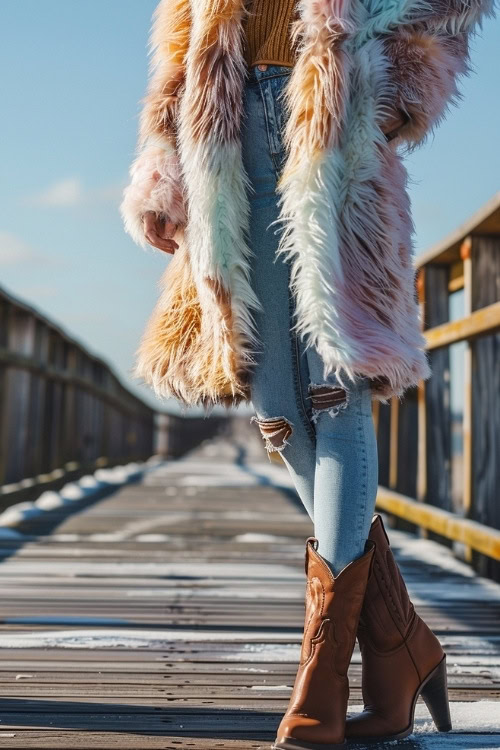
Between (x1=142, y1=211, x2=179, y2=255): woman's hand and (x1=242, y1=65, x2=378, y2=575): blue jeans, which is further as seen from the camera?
(x1=142, y1=211, x2=179, y2=255): woman's hand

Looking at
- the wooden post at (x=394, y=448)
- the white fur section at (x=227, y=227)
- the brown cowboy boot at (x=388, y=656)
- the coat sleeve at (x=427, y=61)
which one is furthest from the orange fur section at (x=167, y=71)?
the wooden post at (x=394, y=448)

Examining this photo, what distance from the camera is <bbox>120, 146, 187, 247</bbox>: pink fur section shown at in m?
1.92

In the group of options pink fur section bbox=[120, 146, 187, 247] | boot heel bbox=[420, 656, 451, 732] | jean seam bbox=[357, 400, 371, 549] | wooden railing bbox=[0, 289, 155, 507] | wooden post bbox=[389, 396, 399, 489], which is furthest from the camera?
wooden railing bbox=[0, 289, 155, 507]

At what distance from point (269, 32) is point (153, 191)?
1.19 feet

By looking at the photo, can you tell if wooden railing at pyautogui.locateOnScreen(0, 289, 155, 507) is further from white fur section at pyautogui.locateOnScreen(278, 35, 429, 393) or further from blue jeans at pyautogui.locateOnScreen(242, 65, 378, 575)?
white fur section at pyautogui.locateOnScreen(278, 35, 429, 393)

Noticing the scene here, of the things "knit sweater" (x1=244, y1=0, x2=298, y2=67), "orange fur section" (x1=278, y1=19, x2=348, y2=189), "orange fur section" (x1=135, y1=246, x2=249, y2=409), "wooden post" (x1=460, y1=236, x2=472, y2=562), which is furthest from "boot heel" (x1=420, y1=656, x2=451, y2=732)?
"wooden post" (x1=460, y1=236, x2=472, y2=562)

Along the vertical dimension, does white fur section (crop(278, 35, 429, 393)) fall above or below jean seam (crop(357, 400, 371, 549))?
above

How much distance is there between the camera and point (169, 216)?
194 cm

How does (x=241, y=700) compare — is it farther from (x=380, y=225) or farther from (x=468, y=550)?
(x=468, y=550)

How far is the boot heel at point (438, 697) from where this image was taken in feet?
5.76

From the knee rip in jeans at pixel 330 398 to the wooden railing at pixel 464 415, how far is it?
1506 mm

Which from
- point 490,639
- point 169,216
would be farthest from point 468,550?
point 169,216

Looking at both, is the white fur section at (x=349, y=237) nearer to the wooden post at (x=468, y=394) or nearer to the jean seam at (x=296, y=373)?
the jean seam at (x=296, y=373)

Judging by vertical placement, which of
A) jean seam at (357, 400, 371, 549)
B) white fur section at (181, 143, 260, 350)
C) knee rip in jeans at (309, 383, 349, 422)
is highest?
white fur section at (181, 143, 260, 350)
